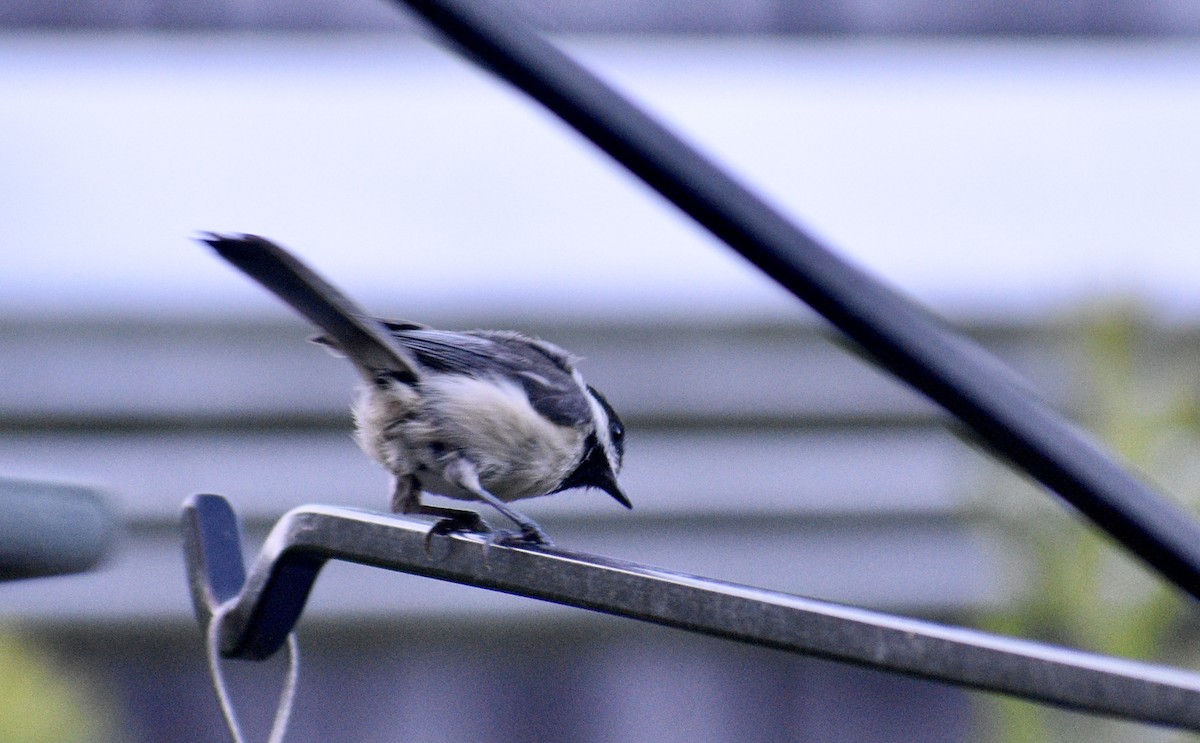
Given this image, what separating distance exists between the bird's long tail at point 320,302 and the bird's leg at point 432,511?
9 cm

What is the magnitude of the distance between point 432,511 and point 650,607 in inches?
16.1

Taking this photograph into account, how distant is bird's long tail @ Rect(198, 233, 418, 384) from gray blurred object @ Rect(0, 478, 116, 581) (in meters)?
0.16

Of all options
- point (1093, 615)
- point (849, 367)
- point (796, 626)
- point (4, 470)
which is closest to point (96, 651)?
point (849, 367)

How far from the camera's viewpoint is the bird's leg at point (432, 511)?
648 mm

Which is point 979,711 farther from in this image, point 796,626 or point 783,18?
point 796,626

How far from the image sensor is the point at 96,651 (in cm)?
333

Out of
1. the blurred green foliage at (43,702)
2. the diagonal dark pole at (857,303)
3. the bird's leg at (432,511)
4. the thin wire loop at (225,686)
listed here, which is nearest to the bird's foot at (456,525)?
the bird's leg at (432,511)

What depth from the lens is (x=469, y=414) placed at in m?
0.98

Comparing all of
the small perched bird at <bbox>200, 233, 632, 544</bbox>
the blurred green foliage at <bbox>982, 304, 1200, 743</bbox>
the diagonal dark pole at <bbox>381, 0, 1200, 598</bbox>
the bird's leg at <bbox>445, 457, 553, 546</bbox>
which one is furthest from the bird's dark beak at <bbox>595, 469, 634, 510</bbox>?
the blurred green foliage at <bbox>982, 304, 1200, 743</bbox>

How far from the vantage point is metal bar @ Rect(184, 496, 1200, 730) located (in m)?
0.40

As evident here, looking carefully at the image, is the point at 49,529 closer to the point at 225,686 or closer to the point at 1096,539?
the point at 225,686

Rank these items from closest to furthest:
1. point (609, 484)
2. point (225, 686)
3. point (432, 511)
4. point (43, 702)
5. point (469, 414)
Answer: point (225, 686), point (432, 511), point (469, 414), point (609, 484), point (43, 702)

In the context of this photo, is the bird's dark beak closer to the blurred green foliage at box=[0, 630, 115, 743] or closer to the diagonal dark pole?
the diagonal dark pole

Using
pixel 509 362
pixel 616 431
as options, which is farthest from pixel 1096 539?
pixel 509 362
